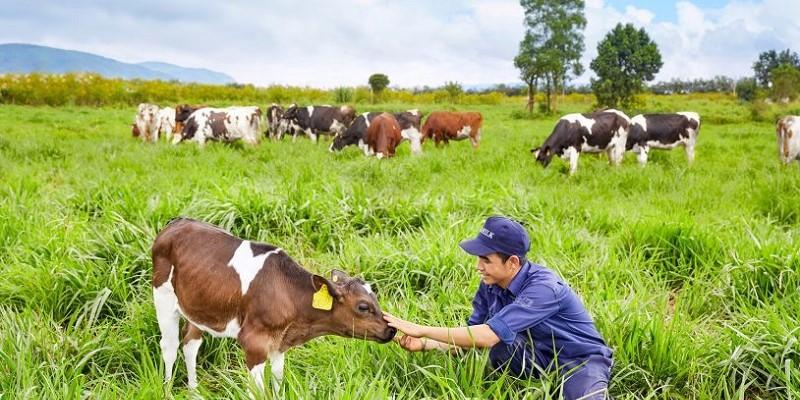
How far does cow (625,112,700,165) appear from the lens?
12211mm

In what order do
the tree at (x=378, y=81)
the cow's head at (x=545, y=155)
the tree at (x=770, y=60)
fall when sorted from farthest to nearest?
the tree at (x=770, y=60) → the tree at (x=378, y=81) → the cow's head at (x=545, y=155)

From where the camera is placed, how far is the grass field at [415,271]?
3.01 m

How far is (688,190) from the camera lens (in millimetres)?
7316

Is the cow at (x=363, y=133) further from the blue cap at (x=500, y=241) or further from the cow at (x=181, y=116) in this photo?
the blue cap at (x=500, y=241)

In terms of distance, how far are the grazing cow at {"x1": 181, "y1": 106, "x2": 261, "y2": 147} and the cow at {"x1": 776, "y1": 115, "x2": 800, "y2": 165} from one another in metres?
11.4

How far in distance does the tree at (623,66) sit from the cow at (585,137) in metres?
22.4

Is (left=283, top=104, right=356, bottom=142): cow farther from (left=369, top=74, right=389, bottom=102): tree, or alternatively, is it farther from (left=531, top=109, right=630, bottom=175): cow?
(left=369, top=74, right=389, bottom=102): tree

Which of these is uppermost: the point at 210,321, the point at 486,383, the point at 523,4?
the point at 523,4

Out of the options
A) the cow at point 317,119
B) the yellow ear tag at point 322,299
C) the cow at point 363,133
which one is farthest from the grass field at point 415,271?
the cow at point 317,119

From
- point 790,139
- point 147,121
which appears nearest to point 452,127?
point 790,139

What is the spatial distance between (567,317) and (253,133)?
42.1ft

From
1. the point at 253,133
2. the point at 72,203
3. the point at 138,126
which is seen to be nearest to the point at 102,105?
the point at 138,126

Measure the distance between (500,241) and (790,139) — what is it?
1084 cm

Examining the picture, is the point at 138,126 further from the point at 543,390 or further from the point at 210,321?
the point at 543,390
